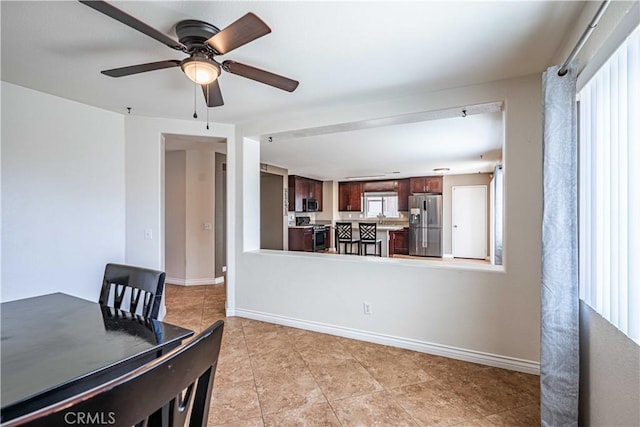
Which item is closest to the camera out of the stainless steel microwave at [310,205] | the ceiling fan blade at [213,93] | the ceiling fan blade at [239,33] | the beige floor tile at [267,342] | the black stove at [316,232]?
the ceiling fan blade at [239,33]

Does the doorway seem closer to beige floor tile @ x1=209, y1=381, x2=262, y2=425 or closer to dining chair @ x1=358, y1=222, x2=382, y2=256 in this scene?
dining chair @ x1=358, y1=222, x2=382, y2=256

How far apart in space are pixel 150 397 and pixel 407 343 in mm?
2565

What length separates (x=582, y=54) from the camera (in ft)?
4.93

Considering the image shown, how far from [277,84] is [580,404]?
2.58m

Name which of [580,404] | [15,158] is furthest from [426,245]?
[15,158]

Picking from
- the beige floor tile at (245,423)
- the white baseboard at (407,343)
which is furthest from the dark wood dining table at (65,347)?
the white baseboard at (407,343)

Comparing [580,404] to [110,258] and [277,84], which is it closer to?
[277,84]

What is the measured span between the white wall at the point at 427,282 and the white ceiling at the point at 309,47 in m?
0.25

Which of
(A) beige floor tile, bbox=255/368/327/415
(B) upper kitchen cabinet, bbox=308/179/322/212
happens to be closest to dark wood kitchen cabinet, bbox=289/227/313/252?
(B) upper kitchen cabinet, bbox=308/179/322/212

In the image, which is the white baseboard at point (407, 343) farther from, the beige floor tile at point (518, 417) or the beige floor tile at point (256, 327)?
the beige floor tile at point (518, 417)

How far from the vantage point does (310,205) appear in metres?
8.46

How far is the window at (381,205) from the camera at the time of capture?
28.9 feet

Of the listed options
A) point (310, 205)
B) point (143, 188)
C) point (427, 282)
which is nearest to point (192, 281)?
point (143, 188)

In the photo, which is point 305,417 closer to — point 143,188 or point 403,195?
point 143,188
